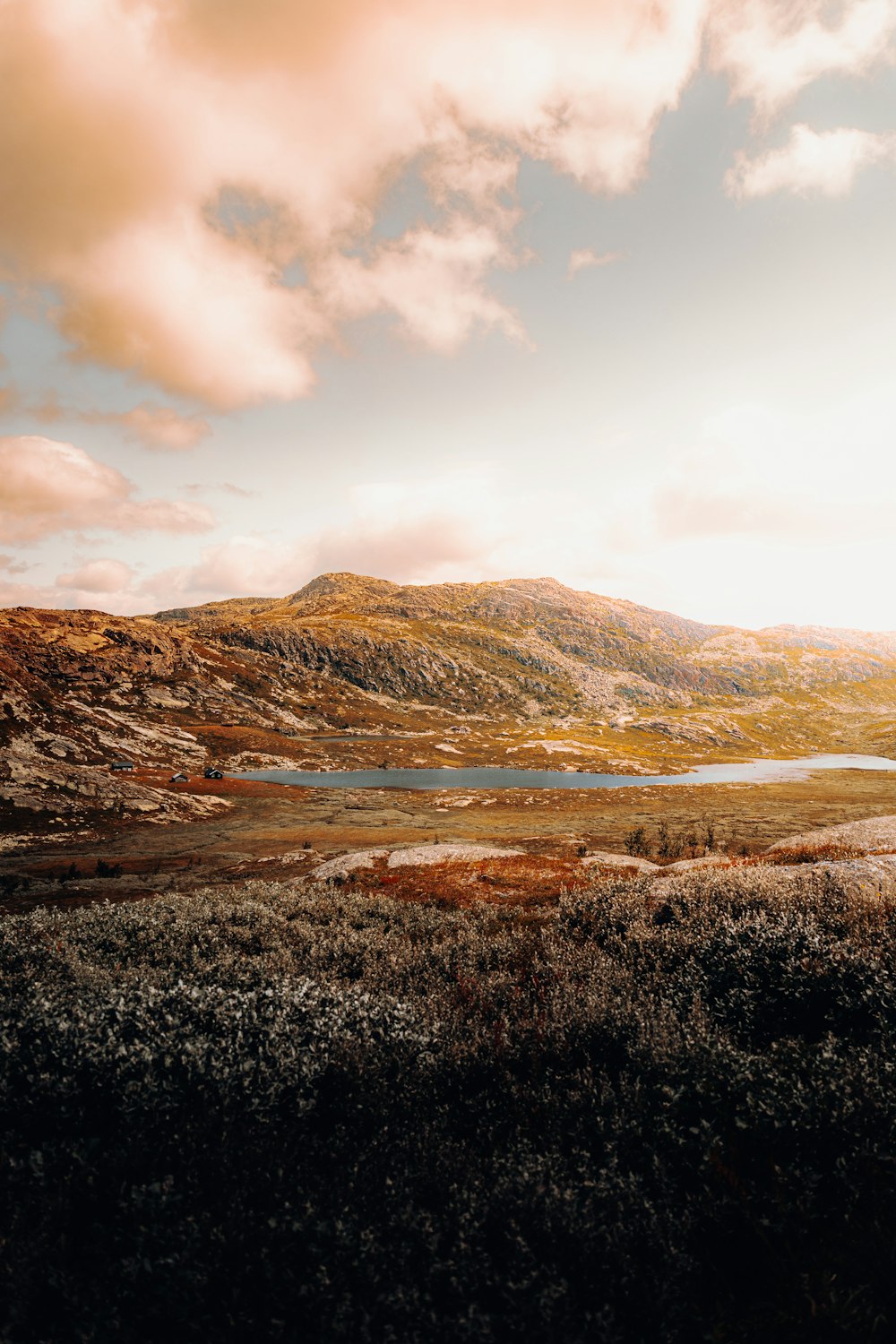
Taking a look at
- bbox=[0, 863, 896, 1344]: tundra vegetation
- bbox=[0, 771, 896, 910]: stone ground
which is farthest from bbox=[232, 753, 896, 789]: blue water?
bbox=[0, 863, 896, 1344]: tundra vegetation

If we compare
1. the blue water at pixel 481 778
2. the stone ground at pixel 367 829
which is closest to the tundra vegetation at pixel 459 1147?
the stone ground at pixel 367 829

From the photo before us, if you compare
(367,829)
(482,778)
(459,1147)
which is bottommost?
(482,778)

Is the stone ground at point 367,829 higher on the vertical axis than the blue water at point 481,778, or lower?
higher

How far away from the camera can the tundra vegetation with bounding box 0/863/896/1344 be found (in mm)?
4098

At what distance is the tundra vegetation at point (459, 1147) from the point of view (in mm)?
4098

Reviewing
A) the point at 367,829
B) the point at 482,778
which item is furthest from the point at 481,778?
the point at 367,829

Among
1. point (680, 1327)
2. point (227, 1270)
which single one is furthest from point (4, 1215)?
point (680, 1327)

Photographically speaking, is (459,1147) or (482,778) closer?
(459,1147)

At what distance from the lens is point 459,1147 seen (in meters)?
5.57

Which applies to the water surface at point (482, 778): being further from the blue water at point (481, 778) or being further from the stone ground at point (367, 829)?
the stone ground at point (367, 829)

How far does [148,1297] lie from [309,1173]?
145cm

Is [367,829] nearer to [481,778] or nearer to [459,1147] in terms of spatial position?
[459,1147]

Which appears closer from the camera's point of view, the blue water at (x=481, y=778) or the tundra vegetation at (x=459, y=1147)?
the tundra vegetation at (x=459, y=1147)

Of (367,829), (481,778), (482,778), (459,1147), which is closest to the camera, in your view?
(459,1147)
